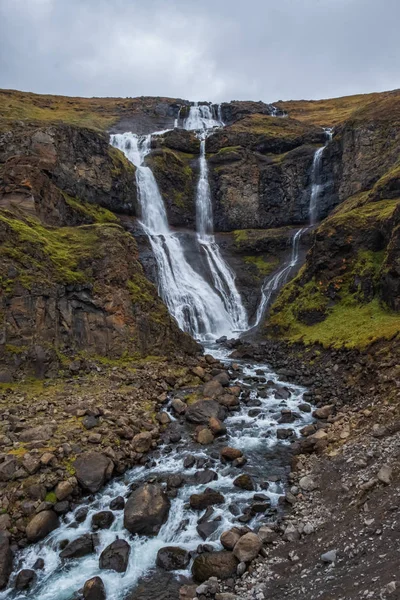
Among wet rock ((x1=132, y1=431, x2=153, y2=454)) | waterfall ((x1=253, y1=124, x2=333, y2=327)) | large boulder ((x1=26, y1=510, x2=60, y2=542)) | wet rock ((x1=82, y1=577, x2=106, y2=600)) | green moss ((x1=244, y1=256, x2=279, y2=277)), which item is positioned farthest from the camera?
green moss ((x1=244, y1=256, x2=279, y2=277))

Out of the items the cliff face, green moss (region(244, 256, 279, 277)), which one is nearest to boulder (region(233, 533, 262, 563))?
the cliff face

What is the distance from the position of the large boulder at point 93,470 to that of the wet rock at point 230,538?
14.1 feet

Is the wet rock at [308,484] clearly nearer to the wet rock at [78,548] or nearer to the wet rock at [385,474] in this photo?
the wet rock at [385,474]

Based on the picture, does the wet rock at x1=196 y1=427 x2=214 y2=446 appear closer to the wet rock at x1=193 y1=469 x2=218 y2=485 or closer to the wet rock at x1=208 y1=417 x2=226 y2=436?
the wet rock at x1=208 y1=417 x2=226 y2=436

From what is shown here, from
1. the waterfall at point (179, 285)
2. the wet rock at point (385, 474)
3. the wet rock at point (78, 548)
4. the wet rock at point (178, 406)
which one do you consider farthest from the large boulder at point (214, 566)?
the waterfall at point (179, 285)

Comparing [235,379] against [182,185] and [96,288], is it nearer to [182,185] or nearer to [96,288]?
[96,288]

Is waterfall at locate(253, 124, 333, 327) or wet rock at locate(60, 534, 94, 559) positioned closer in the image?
wet rock at locate(60, 534, 94, 559)

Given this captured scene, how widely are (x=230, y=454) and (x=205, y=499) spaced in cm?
249

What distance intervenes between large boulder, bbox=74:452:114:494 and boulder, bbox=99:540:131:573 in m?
2.29

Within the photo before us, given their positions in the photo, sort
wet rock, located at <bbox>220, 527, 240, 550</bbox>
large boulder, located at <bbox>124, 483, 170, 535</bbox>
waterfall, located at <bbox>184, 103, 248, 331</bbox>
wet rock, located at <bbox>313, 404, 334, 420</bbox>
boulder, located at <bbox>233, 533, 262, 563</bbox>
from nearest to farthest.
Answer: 1. boulder, located at <bbox>233, 533, 262, 563</bbox>
2. wet rock, located at <bbox>220, 527, 240, 550</bbox>
3. large boulder, located at <bbox>124, 483, 170, 535</bbox>
4. wet rock, located at <bbox>313, 404, 334, 420</bbox>
5. waterfall, located at <bbox>184, 103, 248, 331</bbox>

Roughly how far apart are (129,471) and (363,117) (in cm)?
5042

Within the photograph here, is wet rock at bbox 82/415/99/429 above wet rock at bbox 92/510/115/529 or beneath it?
above

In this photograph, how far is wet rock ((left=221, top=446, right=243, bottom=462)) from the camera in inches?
517

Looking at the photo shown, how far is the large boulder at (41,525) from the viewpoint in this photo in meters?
9.60
